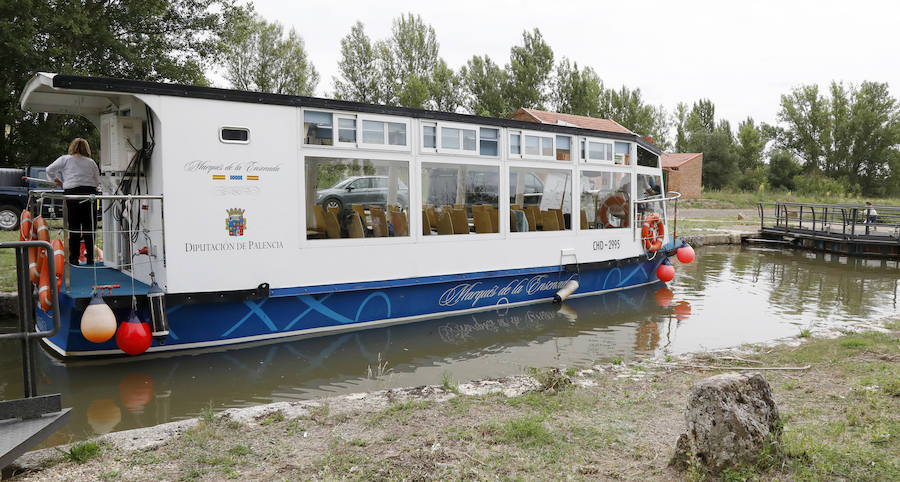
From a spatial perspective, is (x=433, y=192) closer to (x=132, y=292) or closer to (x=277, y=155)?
(x=277, y=155)

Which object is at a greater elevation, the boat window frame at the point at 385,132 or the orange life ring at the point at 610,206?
the boat window frame at the point at 385,132

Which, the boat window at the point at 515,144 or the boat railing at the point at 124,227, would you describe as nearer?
the boat railing at the point at 124,227

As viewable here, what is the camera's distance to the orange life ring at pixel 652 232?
12.1 metres

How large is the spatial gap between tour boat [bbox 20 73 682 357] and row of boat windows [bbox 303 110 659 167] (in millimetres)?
23

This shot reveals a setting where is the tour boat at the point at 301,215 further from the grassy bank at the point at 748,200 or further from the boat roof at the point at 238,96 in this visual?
the grassy bank at the point at 748,200

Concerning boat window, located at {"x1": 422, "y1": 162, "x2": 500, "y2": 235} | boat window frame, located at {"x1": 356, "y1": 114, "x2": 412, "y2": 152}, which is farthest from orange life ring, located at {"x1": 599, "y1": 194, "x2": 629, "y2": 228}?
boat window frame, located at {"x1": 356, "y1": 114, "x2": 412, "y2": 152}

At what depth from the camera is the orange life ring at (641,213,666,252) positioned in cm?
1205

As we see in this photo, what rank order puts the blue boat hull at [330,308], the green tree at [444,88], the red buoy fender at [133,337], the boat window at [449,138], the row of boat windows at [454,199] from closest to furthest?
the red buoy fender at [133,337] → the blue boat hull at [330,308] → the row of boat windows at [454,199] → the boat window at [449,138] → the green tree at [444,88]

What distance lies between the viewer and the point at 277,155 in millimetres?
7562

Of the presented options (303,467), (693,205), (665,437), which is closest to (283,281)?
(303,467)

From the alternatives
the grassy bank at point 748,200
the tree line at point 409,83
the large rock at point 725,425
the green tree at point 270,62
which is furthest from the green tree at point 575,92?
the large rock at point 725,425

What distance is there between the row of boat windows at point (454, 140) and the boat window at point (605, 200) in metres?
0.30

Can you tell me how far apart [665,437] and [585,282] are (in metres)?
7.13

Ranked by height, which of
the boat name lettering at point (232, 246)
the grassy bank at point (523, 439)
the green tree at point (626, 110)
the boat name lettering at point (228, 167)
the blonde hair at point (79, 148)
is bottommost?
the grassy bank at point (523, 439)
